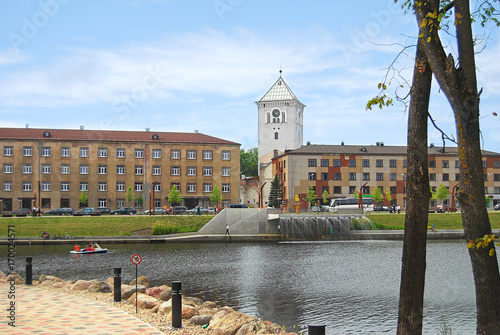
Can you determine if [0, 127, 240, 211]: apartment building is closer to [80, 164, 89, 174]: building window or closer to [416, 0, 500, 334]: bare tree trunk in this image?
[80, 164, 89, 174]: building window

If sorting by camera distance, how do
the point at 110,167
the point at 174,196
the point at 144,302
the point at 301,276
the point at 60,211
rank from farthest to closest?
the point at 110,167 < the point at 174,196 < the point at 60,211 < the point at 301,276 < the point at 144,302

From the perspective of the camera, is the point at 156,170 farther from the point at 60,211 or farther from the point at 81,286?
the point at 81,286

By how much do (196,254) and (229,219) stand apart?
19.3 m

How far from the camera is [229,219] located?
67.7 metres

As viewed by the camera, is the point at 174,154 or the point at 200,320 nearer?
the point at 200,320

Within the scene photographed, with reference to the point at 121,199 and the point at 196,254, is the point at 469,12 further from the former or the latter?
the point at 121,199

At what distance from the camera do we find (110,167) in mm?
96312

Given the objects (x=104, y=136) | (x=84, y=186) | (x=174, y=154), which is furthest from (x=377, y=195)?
(x=84, y=186)

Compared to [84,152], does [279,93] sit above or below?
above

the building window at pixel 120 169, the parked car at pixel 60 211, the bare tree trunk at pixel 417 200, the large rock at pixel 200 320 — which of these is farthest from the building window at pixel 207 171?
the bare tree trunk at pixel 417 200

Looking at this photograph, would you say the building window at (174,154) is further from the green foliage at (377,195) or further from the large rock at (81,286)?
the large rock at (81,286)

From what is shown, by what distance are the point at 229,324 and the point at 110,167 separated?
282 ft

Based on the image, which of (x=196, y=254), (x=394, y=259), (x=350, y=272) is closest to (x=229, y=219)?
(x=196, y=254)

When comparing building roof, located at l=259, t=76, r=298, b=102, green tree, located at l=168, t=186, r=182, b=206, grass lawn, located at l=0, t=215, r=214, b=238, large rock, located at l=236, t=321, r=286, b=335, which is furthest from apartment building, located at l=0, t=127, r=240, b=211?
large rock, located at l=236, t=321, r=286, b=335
